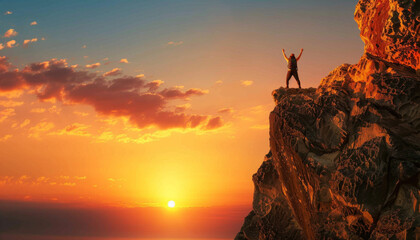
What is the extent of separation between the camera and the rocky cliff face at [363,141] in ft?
62.9

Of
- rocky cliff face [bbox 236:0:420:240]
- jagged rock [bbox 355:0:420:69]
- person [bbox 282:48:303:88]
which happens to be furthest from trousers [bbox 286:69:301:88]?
jagged rock [bbox 355:0:420:69]

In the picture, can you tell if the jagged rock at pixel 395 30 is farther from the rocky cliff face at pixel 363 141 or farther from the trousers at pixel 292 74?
the trousers at pixel 292 74

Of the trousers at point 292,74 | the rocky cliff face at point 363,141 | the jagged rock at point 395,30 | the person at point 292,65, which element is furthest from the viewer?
the trousers at point 292,74

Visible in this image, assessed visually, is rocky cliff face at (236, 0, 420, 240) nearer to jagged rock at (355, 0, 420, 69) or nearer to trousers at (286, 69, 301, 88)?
jagged rock at (355, 0, 420, 69)

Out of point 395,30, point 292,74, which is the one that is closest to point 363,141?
point 395,30

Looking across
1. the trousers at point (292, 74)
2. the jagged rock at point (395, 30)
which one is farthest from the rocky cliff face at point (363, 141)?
the trousers at point (292, 74)

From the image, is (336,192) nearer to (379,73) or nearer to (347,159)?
(347,159)

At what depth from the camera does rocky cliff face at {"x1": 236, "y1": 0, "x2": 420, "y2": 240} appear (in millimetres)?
19172

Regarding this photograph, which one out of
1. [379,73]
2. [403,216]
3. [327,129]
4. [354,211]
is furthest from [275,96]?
[403,216]

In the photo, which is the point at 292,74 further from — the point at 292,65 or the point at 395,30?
the point at 395,30

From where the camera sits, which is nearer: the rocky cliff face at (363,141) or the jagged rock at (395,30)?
the rocky cliff face at (363,141)

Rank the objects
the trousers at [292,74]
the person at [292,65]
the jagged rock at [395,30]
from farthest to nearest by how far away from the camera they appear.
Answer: the trousers at [292,74] < the person at [292,65] < the jagged rock at [395,30]

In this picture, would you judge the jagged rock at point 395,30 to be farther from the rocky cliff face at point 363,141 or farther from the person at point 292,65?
the person at point 292,65

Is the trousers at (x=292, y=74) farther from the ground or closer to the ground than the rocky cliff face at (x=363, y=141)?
farther from the ground
